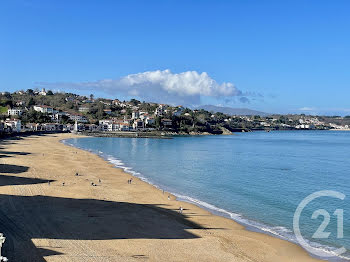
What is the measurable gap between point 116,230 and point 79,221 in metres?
2.32

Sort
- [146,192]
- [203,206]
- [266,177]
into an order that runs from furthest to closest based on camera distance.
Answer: [266,177] → [146,192] → [203,206]

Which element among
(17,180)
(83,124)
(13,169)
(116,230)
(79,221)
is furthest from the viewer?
(83,124)

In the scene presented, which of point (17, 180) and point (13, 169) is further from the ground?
point (13, 169)

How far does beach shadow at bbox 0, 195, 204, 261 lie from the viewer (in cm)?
1562

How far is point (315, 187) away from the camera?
32656mm

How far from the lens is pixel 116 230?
17.3 m

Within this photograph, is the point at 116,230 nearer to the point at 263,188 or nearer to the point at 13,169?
the point at 263,188

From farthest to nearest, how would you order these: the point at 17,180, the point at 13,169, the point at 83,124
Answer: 1. the point at 83,124
2. the point at 13,169
3. the point at 17,180

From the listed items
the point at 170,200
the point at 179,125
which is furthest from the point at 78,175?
the point at 179,125

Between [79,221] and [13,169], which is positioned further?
[13,169]

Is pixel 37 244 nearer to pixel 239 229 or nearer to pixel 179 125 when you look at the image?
pixel 239 229

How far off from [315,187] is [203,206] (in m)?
14.9
